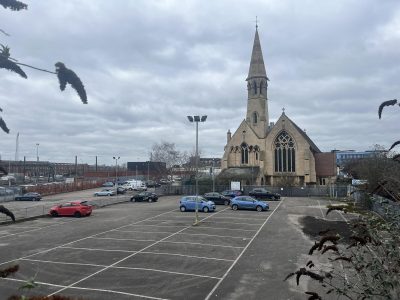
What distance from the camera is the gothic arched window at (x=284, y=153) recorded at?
67312 mm

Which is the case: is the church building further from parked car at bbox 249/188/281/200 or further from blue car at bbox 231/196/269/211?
blue car at bbox 231/196/269/211

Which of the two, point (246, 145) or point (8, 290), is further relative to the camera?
point (246, 145)

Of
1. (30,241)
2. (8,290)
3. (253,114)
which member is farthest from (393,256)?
(253,114)

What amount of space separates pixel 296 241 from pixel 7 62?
19.8 metres

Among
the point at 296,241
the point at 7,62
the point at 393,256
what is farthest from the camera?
the point at 296,241

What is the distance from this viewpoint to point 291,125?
66688 millimetres

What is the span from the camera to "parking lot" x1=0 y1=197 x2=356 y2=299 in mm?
12531

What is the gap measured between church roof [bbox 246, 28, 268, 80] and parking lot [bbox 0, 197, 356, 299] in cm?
4972

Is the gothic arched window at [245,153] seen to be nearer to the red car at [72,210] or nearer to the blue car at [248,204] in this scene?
the blue car at [248,204]

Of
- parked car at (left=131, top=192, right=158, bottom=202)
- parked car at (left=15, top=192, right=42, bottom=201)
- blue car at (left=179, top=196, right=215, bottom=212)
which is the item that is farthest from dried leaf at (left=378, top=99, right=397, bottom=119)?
parked car at (left=15, top=192, right=42, bottom=201)

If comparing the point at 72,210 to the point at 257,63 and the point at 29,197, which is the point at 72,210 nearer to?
the point at 29,197

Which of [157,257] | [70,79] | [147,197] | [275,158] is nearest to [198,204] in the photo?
[147,197]

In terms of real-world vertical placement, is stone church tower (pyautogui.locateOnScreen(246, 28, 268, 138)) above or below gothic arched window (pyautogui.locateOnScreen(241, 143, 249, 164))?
above

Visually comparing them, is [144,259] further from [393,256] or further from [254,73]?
[254,73]
